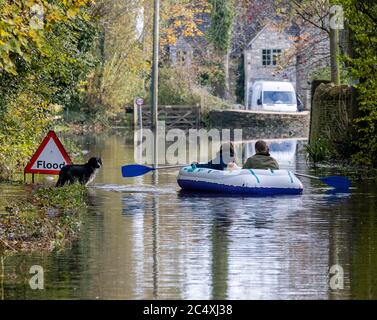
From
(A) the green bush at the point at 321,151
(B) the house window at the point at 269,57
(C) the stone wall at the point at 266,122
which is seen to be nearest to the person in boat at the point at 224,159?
(A) the green bush at the point at 321,151

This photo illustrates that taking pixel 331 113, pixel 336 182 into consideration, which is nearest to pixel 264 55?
pixel 331 113

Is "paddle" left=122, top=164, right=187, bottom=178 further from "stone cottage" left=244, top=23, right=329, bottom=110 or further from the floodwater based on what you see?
"stone cottage" left=244, top=23, right=329, bottom=110

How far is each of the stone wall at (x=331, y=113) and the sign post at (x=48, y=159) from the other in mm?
11927

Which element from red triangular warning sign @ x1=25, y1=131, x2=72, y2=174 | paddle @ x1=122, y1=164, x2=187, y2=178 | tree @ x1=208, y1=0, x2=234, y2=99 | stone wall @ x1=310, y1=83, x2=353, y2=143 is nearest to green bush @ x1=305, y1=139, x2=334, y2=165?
stone wall @ x1=310, y1=83, x2=353, y2=143

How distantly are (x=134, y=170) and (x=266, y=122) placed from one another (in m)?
38.2

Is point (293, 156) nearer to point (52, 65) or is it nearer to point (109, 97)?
point (52, 65)

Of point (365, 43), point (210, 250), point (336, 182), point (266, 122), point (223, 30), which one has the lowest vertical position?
point (210, 250)

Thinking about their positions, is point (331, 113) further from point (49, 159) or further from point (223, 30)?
point (223, 30)

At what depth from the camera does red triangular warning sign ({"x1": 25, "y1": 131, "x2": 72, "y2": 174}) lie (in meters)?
25.5

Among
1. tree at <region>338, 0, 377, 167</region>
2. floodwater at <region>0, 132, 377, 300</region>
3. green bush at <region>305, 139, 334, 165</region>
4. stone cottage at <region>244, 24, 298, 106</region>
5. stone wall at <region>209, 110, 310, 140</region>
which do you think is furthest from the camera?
stone cottage at <region>244, 24, 298, 106</region>

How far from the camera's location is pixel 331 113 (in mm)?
38219

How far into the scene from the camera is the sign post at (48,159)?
1002 inches

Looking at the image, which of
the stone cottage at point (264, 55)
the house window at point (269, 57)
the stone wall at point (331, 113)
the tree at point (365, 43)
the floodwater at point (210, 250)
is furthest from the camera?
the house window at point (269, 57)

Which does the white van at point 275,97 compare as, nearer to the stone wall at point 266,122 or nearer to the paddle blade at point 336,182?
the stone wall at point 266,122
